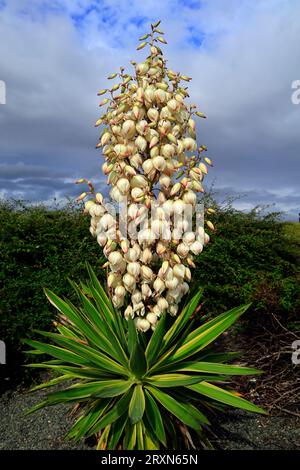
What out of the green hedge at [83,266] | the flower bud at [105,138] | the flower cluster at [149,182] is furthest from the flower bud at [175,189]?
the green hedge at [83,266]

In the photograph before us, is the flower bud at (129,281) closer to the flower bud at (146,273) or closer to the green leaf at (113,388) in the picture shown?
the flower bud at (146,273)

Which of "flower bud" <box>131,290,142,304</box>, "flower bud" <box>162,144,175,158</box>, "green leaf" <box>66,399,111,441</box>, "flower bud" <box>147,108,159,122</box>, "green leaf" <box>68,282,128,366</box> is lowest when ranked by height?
"green leaf" <box>66,399,111,441</box>

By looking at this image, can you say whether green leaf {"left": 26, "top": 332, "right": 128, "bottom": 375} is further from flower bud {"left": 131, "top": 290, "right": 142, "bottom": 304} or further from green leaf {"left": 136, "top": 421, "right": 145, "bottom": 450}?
flower bud {"left": 131, "top": 290, "right": 142, "bottom": 304}

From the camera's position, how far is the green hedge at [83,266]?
171 inches

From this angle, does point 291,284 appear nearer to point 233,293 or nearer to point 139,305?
point 233,293

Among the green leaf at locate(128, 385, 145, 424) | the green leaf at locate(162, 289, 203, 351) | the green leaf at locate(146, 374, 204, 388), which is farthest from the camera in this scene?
the green leaf at locate(162, 289, 203, 351)

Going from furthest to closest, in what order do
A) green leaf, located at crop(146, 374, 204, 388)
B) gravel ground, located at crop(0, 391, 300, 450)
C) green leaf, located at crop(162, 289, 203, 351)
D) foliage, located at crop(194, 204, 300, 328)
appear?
1. foliage, located at crop(194, 204, 300, 328)
2. gravel ground, located at crop(0, 391, 300, 450)
3. green leaf, located at crop(162, 289, 203, 351)
4. green leaf, located at crop(146, 374, 204, 388)

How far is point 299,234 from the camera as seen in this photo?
24.5ft

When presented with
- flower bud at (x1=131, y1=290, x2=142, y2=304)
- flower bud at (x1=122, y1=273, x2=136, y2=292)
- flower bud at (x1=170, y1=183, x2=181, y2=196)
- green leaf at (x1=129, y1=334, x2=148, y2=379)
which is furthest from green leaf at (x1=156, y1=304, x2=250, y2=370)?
flower bud at (x1=170, y1=183, x2=181, y2=196)

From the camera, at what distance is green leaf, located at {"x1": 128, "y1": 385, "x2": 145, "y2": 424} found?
2.38 metres

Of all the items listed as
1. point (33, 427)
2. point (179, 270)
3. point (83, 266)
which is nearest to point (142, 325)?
point (179, 270)

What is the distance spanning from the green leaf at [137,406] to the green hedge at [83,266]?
6.13ft

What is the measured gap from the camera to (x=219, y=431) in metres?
3.24

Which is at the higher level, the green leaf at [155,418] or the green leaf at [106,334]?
the green leaf at [106,334]
